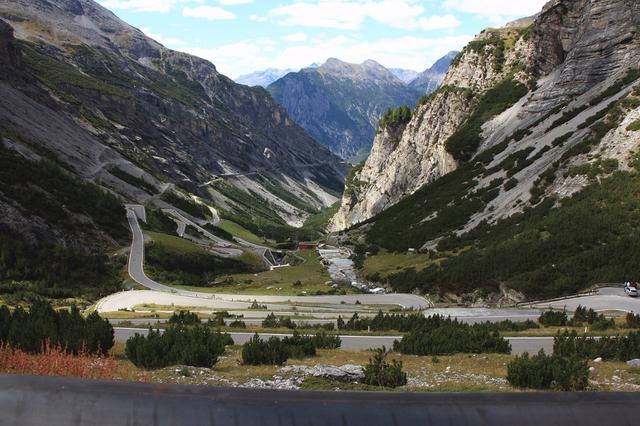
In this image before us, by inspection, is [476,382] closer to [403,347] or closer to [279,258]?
[403,347]

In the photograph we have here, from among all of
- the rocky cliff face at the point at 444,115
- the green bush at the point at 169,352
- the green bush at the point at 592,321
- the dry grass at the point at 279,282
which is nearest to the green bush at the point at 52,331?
the green bush at the point at 169,352

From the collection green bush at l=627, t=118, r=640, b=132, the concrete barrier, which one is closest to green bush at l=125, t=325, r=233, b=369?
the concrete barrier

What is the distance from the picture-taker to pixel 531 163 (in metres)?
65.6

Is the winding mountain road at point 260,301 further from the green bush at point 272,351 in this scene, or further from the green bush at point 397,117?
the green bush at point 397,117

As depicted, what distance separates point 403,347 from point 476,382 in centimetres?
513

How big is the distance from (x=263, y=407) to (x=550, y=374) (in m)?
8.85

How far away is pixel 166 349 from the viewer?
14.4 m

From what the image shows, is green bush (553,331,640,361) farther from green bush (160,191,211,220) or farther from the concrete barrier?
green bush (160,191,211,220)

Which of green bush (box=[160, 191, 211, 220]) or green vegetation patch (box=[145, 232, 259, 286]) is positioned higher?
green bush (box=[160, 191, 211, 220])

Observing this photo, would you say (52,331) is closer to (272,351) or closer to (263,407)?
(272,351)

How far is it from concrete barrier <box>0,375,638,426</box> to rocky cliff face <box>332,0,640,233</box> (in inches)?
2162

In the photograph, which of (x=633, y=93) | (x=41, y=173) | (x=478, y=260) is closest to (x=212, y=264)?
(x=41, y=173)

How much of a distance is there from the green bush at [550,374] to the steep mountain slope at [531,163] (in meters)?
28.4

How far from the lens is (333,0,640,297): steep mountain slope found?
42.7m
